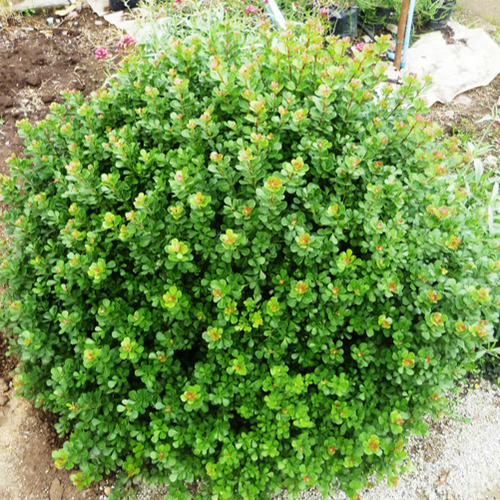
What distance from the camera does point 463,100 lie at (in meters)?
4.38

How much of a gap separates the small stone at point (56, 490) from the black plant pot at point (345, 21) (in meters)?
4.62

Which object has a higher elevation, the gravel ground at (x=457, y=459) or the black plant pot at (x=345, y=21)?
the black plant pot at (x=345, y=21)

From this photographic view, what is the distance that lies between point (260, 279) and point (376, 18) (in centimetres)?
465

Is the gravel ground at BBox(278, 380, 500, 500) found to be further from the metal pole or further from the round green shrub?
the metal pole

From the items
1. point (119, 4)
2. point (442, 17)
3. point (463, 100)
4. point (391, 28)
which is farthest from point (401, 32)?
point (119, 4)

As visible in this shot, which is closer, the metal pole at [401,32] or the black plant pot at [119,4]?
the metal pole at [401,32]

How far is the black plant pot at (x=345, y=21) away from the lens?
473 cm

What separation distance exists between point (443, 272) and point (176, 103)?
127 cm

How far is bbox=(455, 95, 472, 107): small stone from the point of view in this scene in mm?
4352

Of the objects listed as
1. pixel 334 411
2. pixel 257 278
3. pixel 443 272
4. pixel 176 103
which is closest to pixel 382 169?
pixel 443 272

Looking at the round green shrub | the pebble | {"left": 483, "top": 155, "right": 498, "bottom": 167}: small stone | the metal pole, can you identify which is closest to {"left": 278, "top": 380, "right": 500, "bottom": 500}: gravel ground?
the round green shrub

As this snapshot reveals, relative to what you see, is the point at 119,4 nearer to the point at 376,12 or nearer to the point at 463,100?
the point at 376,12

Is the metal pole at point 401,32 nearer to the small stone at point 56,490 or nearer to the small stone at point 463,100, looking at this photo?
the small stone at point 463,100

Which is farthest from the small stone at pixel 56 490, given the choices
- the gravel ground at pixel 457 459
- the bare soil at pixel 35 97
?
the gravel ground at pixel 457 459
